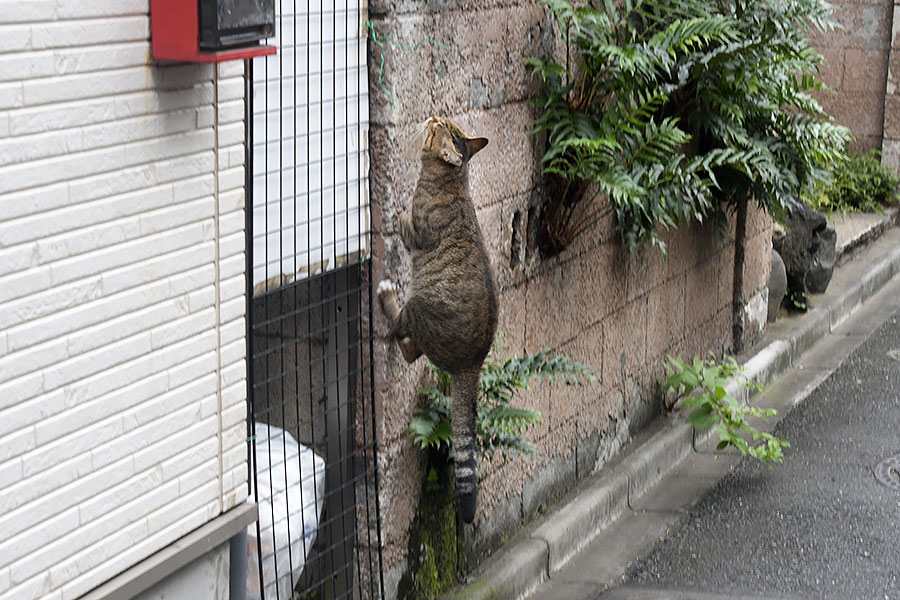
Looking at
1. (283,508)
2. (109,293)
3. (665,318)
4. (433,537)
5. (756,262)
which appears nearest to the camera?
(109,293)

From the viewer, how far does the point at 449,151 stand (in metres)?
4.57

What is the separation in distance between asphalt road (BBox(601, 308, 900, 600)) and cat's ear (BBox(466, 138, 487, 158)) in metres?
2.23

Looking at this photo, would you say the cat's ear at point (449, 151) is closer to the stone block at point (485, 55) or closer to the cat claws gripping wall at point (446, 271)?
the cat claws gripping wall at point (446, 271)

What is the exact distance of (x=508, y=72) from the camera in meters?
5.41

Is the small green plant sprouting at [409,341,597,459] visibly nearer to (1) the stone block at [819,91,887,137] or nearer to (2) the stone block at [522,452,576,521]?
(2) the stone block at [522,452,576,521]

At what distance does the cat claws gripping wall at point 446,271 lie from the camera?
4.60 meters

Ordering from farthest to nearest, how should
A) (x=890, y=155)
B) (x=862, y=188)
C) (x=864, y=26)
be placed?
(x=890, y=155) → (x=864, y=26) → (x=862, y=188)

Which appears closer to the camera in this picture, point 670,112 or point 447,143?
point 447,143

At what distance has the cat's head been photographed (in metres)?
4.59

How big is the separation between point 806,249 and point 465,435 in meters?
6.23

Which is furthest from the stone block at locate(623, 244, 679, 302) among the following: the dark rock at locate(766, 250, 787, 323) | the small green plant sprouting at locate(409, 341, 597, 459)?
the dark rock at locate(766, 250, 787, 323)

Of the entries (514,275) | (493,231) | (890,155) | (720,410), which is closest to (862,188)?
(890,155)

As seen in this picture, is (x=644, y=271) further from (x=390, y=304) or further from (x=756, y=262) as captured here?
(x=390, y=304)

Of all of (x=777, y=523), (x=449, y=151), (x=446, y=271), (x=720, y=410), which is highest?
(x=449, y=151)
